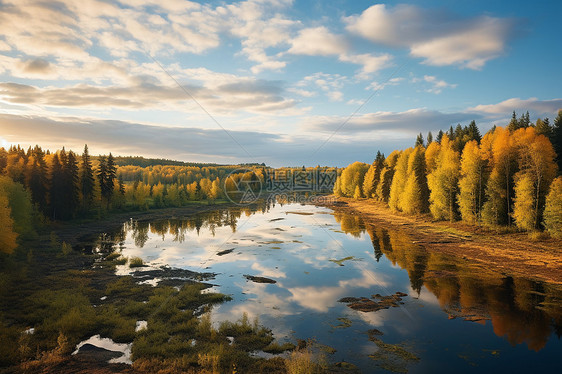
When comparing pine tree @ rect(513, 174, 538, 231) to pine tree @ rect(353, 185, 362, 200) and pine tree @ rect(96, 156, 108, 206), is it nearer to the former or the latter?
pine tree @ rect(353, 185, 362, 200)

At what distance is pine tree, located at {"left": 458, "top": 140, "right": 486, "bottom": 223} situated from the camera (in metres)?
50.1

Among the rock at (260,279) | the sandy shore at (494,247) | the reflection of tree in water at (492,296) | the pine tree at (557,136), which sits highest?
the pine tree at (557,136)

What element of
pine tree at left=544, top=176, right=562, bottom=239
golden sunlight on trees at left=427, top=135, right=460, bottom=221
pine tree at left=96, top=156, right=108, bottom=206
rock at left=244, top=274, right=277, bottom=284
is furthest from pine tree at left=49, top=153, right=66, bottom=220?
pine tree at left=544, top=176, right=562, bottom=239

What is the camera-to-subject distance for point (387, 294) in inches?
1077

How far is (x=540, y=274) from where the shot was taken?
1206 inches

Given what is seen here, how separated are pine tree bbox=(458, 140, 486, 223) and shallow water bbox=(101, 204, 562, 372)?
507 inches

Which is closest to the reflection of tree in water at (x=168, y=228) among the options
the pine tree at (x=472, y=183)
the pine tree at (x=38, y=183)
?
the pine tree at (x=38, y=183)

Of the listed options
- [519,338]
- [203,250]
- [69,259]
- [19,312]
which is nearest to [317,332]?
[519,338]

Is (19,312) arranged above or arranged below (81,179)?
below

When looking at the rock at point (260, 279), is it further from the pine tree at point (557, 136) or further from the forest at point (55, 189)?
the pine tree at point (557, 136)

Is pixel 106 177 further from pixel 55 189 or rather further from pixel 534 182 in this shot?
pixel 534 182

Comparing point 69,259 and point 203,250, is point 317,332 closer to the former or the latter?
point 203,250

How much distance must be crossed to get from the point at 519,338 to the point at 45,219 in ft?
252

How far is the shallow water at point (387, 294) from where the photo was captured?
17.5m
